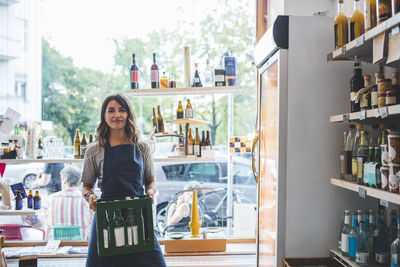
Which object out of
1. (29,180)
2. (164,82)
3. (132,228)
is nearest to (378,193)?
(132,228)

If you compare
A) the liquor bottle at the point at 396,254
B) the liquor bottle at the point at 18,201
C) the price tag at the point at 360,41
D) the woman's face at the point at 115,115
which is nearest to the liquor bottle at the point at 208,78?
the woman's face at the point at 115,115

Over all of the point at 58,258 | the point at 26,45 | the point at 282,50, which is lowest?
the point at 58,258

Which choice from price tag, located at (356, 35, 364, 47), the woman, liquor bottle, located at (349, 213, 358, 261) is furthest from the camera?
the woman

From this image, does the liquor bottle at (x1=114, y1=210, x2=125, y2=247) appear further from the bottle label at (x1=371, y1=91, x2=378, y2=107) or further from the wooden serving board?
the wooden serving board

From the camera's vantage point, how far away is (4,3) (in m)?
4.19

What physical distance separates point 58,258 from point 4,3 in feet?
9.76

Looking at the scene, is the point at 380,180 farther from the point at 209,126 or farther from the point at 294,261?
the point at 209,126

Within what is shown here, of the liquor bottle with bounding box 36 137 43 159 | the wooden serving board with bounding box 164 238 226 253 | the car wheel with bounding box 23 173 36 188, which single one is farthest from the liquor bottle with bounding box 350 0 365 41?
the car wheel with bounding box 23 173 36 188

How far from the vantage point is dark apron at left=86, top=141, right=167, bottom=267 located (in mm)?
2217

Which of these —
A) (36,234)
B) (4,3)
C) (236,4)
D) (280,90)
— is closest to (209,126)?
(236,4)

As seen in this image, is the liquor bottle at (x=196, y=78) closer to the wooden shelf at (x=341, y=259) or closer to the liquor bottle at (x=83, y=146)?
the liquor bottle at (x=83, y=146)

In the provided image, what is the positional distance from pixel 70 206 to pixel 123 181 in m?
1.98

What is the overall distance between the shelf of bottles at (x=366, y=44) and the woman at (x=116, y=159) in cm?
137

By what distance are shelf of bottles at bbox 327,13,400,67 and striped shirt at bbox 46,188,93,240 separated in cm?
307
